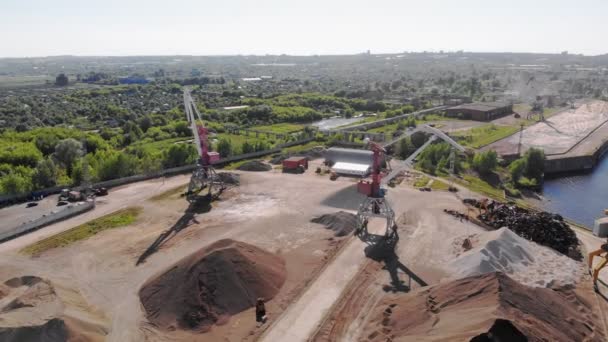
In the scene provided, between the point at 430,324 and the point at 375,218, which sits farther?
the point at 375,218

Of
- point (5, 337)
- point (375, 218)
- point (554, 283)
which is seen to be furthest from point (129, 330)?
point (554, 283)

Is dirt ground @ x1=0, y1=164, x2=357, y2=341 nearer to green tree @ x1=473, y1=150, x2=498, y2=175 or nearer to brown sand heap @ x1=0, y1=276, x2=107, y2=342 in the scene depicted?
brown sand heap @ x1=0, y1=276, x2=107, y2=342

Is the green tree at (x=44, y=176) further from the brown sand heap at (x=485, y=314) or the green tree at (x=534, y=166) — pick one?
the green tree at (x=534, y=166)

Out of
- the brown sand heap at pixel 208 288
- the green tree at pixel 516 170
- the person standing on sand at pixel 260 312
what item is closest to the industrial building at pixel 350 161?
the green tree at pixel 516 170

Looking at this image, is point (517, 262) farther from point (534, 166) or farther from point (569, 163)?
point (569, 163)

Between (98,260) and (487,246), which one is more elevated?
(487,246)

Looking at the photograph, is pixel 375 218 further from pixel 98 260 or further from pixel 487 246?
pixel 98 260

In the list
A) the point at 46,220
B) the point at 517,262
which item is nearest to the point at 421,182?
the point at 517,262
